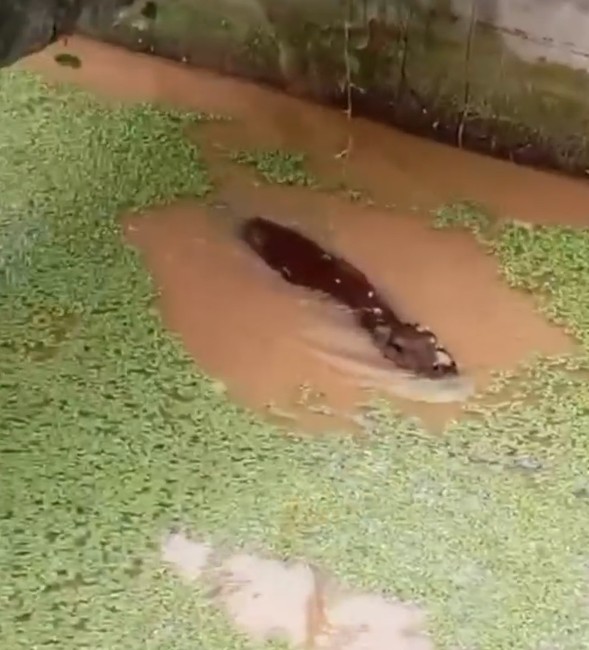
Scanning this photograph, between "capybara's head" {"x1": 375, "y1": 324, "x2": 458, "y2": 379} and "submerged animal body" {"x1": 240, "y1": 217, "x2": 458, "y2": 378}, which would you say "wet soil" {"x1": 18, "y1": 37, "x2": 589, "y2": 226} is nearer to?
"submerged animal body" {"x1": 240, "y1": 217, "x2": 458, "y2": 378}

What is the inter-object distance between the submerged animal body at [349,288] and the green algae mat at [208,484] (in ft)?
0.33

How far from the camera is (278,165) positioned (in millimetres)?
1874

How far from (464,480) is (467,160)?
0.67m

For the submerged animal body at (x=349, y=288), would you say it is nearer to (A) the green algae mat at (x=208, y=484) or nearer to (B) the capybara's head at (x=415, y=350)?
(B) the capybara's head at (x=415, y=350)

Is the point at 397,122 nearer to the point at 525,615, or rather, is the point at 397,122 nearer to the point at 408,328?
the point at 408,328

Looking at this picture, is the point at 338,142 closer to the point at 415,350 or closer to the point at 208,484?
the point at 415,350

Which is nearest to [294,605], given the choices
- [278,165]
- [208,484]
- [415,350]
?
[208,484]

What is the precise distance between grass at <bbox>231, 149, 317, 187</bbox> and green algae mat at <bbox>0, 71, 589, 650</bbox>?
0.88ft

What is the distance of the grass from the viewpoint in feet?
6.07

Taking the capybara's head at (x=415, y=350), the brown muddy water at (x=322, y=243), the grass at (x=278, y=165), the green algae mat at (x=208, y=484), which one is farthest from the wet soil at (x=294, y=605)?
the grass at (x=278, y=165)

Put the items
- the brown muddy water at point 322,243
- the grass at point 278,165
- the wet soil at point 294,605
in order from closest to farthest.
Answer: the wet soil at point 294,605
the brown muddy water at point 322,243
the grass at point 278,165

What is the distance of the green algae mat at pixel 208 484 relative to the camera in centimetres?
127

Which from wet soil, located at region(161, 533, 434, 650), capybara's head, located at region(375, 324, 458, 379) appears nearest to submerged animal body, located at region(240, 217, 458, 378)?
capybara's head, located at region(375, 324, 458, 379)

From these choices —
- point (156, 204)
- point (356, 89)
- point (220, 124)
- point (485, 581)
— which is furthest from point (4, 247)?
point (485, 581)
